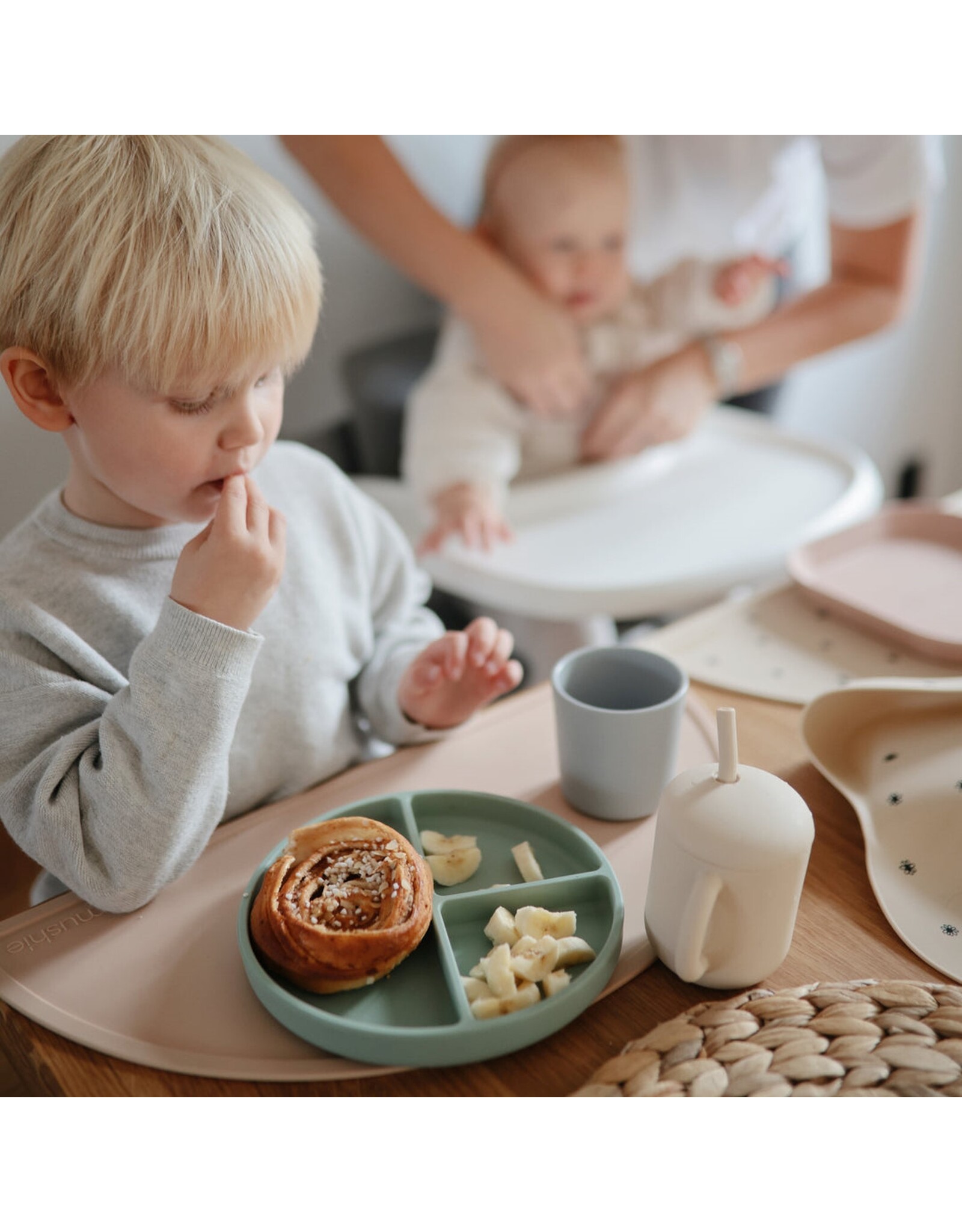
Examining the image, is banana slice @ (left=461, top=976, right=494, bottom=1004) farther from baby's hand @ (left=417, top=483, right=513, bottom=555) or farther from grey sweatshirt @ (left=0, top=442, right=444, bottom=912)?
baby's hand @ (left=417, top=483, right=513, bottom=555)

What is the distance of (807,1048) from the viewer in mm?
571

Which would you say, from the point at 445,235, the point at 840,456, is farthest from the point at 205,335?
the point at 840,456

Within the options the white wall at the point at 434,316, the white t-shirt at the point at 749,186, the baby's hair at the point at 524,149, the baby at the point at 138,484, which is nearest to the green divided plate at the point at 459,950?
the baby at the point at 138,484

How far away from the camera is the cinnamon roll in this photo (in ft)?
1.97

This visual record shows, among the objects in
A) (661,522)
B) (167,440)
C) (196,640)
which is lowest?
(661,522)

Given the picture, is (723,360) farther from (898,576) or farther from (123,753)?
(123,753)

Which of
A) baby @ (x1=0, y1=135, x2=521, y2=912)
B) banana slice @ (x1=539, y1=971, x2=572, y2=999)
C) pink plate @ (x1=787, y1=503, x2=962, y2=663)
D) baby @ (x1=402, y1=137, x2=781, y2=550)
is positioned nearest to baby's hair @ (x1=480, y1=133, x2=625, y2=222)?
baby @ (x1=402, y1=137, x2=781, y2=550)

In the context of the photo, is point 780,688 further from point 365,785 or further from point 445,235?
point 445,235

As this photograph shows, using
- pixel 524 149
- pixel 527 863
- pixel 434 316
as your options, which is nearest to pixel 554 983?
pixel 527 863

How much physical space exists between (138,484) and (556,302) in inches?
33.0

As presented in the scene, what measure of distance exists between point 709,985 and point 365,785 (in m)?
0.31

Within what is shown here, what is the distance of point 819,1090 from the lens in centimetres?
56

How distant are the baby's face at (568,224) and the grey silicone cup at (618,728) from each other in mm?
716

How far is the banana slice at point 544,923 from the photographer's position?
0.64 meters
